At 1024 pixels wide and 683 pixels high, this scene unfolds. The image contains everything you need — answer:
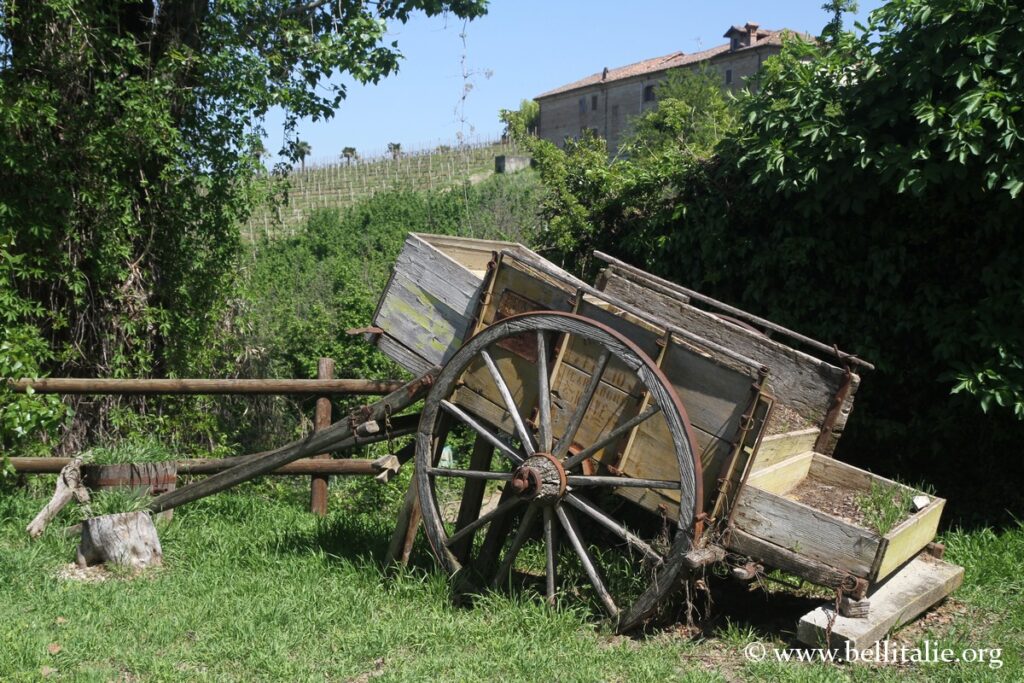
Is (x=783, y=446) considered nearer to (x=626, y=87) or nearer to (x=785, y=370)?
(x=785, y=370)

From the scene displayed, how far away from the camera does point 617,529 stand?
4.29 metres

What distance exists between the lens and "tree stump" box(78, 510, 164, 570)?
545cm

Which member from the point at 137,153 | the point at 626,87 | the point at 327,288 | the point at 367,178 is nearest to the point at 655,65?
the point at 626,87

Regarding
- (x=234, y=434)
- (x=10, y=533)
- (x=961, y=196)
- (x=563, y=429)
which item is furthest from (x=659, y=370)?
(x=234, y=434)

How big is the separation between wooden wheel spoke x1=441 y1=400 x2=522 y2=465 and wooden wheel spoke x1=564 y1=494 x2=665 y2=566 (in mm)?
349

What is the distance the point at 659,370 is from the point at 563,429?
651 mm

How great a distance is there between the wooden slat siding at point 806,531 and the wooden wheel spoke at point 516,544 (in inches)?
39.2

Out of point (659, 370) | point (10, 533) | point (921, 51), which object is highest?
point (921, 51)

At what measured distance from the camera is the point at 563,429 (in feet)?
15.1

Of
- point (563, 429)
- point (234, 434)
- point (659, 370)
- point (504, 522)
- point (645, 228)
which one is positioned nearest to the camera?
point (659, 370)

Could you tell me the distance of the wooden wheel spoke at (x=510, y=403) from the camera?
458cm

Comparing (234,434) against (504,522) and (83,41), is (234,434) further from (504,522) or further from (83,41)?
(504,522)

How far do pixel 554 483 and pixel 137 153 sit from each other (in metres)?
5.71

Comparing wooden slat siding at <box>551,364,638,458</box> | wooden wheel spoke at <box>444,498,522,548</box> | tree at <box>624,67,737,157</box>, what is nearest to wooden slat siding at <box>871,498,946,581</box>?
Result: wooden slat siding at <box>551,364,638,458</box>
